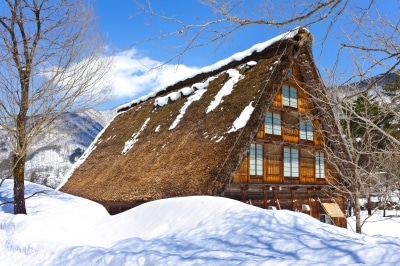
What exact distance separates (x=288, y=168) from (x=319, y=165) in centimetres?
190

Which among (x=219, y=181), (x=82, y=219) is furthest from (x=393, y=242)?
(x=82, y=219)

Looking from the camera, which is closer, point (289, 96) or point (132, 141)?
point (289, 96)

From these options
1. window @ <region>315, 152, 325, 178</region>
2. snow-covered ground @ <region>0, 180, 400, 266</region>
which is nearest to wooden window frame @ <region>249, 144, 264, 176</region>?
window @ <region>315, 152, 325, 178</region>

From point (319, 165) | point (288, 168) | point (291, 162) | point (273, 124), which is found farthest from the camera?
point (319, 165)

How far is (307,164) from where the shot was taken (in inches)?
554

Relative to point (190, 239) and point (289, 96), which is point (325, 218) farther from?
point (190, 239)

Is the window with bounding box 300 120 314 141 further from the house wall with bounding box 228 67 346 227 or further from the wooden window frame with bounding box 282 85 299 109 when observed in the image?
the wooden window frame with bounding box 282 85 299 109

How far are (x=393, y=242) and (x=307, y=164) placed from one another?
29.1 ft

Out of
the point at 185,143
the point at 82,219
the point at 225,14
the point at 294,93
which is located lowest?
the point at 82,219

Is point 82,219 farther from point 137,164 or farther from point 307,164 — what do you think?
point 307,164

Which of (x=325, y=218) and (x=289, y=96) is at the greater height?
(x=289, y=96)

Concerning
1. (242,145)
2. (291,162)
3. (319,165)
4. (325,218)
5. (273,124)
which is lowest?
(325,218)

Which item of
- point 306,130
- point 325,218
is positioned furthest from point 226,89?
point 325,218

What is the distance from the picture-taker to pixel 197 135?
12836 millimetres
